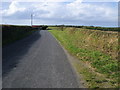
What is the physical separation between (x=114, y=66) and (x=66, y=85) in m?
3.88

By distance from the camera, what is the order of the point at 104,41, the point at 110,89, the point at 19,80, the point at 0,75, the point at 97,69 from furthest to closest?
the point at 104,41, the point at 97,69, the point at 0,75, the point at 19,80, the point at 110,89

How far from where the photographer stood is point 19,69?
796cm

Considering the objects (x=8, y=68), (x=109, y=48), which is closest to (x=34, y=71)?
(x=8, y=68)

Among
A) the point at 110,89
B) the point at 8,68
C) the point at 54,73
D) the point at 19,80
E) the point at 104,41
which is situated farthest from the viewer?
the point at 104,41

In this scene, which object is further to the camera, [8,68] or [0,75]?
→ [8,68]

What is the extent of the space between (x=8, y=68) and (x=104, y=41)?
8.65 metres

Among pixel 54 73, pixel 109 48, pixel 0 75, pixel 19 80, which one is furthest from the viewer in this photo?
pixel 109 48

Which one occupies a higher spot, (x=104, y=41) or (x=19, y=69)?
(x=104, y=41)

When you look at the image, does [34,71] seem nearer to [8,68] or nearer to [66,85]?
[8,68]

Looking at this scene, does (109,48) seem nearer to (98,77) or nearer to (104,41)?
(104,41)

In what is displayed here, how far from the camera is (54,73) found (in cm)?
752

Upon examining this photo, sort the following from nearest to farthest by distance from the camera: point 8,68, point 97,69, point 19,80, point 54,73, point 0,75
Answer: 1. point 19,80
2. point 0,75
3. point 54,73
4. point 8,68
5. point 97,69

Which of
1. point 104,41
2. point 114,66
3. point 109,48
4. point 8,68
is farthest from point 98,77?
point 104,41

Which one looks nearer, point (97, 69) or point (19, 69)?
point (19, 69)
